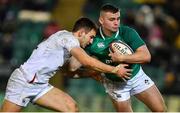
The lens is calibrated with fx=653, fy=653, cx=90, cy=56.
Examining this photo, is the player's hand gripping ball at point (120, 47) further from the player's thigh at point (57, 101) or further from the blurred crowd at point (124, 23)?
the blurred crowd at point (124, 23)

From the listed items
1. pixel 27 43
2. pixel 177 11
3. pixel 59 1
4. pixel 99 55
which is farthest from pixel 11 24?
pixel 99 55

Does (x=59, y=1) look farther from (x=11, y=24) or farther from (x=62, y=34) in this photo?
(x=62, y=34)

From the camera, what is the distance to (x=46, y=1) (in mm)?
16344

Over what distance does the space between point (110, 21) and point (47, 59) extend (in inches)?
40.8

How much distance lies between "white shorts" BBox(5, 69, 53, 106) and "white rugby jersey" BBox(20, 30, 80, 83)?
73 millimetres

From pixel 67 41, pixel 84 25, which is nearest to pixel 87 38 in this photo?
pixel 84 25

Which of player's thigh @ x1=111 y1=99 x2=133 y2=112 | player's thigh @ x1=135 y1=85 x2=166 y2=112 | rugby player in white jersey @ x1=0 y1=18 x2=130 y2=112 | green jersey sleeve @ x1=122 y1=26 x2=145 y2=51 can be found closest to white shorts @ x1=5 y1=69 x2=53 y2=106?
rugby player in white jersey @ x1=0 y1=18 x2=130 y2=112

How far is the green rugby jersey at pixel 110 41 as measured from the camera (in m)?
9.09

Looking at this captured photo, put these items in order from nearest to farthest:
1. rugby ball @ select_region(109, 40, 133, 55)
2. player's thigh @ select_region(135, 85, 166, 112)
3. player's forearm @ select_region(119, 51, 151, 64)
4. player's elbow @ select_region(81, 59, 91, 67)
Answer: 1. player's elbow @ select_region(81, 59, 91, 67)
2. player's forearm @ select_region(119, 51, 151, 64)
3. rugby ball @ select_region(109, 40, 133, 55)
4. player's thigh @ select_region(135, 85, 166, 112)

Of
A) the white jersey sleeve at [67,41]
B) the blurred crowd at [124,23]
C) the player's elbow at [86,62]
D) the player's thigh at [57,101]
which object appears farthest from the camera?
the blurred crowd at [124,23]

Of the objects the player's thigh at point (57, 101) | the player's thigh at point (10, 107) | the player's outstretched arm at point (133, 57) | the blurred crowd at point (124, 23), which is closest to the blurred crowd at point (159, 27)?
the blurred crowd at point (124, 23)

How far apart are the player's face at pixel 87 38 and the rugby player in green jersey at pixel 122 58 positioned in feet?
0.75

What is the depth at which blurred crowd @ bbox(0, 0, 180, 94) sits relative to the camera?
14.8 metres

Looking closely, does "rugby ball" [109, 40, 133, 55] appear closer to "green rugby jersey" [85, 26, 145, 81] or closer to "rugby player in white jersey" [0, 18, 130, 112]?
"green rugby jersey" [85, 26, 145, 81]
